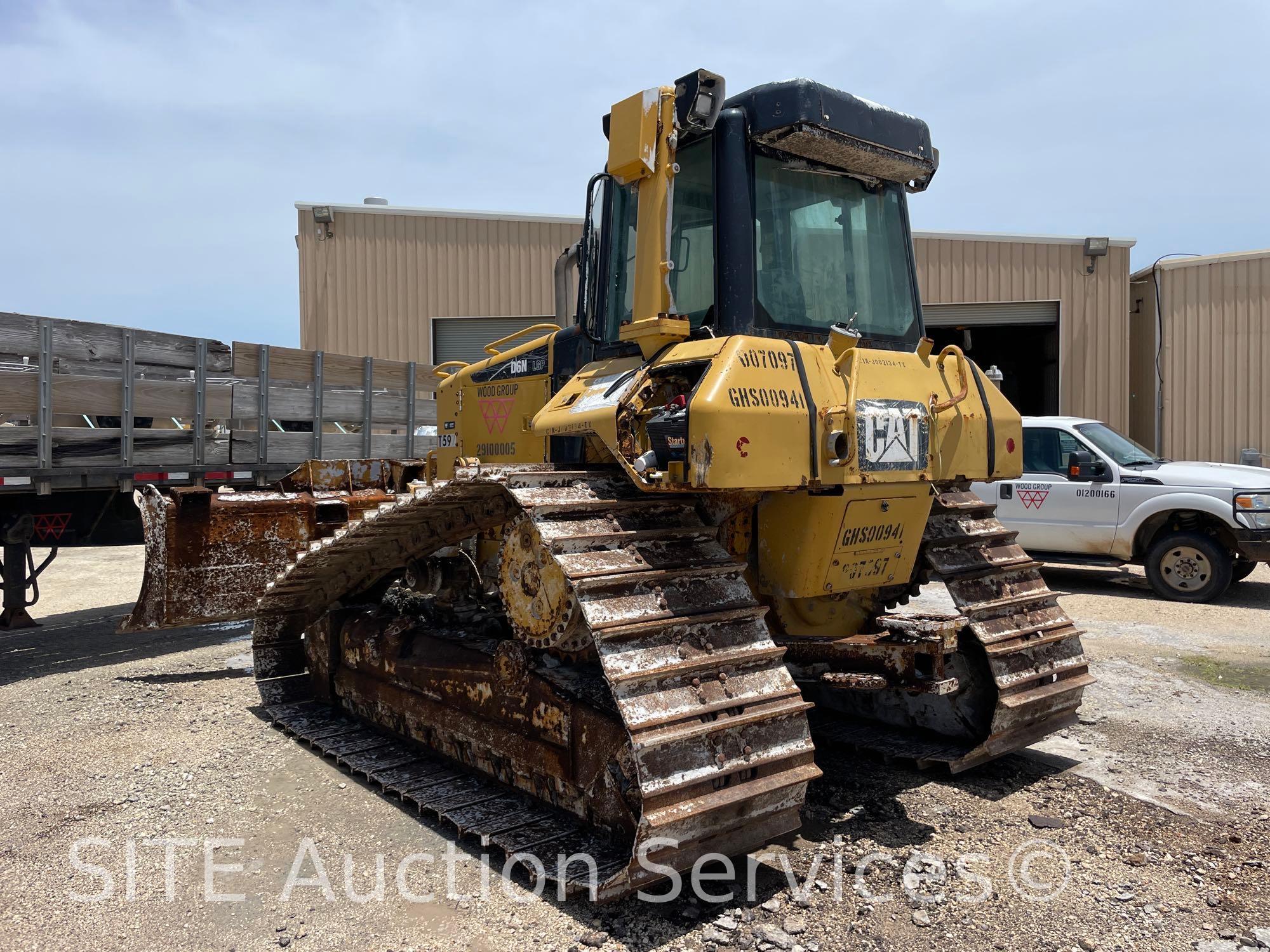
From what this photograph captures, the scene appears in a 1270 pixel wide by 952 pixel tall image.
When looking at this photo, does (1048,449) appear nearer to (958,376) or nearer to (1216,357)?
(958,376)

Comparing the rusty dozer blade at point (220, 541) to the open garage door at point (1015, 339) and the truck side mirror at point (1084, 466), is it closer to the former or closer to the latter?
the truck side mirror at point (1084, 466)

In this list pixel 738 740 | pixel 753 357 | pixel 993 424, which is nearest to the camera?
pixel 738 740

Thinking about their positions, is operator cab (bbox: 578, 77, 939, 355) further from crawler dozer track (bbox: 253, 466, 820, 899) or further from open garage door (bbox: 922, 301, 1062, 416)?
open garage door (bbox: 922, 301, 1062, 416)

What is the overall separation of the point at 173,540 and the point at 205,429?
1.51 meters

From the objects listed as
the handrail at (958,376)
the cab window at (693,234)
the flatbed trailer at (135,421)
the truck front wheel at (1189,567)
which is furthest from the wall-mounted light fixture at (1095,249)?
the cab window at (693,234)

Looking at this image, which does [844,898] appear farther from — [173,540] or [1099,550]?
[1099,550]

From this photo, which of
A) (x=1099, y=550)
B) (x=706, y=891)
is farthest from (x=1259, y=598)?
(x=706, y=891)

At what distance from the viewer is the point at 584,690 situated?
12.9 ft

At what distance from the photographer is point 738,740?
3258 millimetres

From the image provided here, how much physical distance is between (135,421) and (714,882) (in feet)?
20.3

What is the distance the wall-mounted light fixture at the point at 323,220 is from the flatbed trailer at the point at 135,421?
8.60 metres

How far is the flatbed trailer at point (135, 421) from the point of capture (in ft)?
22.0

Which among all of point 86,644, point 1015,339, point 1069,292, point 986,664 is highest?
point 1069,292

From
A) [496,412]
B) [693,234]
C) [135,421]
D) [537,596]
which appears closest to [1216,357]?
[496,412]
